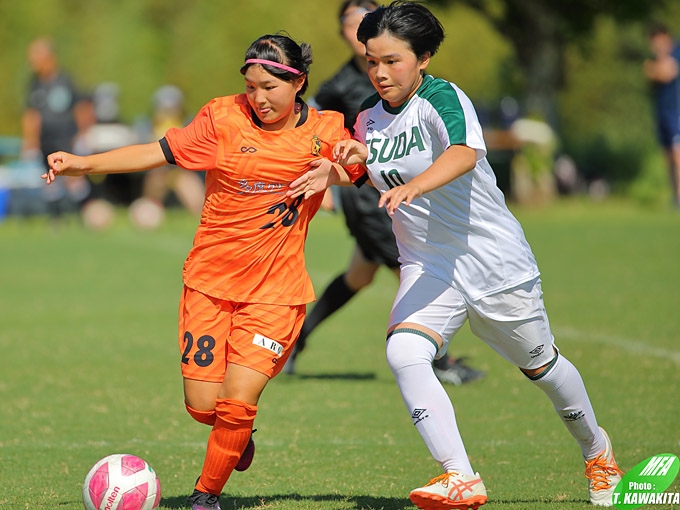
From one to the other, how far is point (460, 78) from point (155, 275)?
3110 centimetres

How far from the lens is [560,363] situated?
4.69 m

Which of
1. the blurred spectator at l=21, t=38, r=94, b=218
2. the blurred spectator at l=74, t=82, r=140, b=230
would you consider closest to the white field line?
the blurred spectator at l=21, t=38, r=94, b=218

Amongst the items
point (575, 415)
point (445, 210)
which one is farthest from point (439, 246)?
point (575, 415)

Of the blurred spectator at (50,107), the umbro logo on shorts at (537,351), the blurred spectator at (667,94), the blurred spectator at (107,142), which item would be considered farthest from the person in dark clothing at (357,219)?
the blurred spectator at (107,142)

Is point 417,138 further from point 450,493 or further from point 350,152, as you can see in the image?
point 450,493

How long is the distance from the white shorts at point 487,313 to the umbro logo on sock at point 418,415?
1.18 ft

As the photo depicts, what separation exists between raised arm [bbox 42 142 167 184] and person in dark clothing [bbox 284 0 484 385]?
2509 millimetres

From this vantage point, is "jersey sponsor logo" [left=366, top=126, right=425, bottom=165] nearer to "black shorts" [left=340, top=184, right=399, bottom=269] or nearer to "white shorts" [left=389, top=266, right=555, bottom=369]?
"white shorts" [left=389, top=266, right=555, bottom=369]

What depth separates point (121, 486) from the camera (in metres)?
4.50

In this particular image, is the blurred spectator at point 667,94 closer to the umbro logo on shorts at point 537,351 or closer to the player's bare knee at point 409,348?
the umbro logo on shorts at point 537,351

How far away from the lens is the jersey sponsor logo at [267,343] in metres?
4.64

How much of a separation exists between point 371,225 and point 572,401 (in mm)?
3046

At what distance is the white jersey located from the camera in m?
4.50

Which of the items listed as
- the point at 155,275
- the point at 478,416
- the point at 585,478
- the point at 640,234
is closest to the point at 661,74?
the point at 640,234
